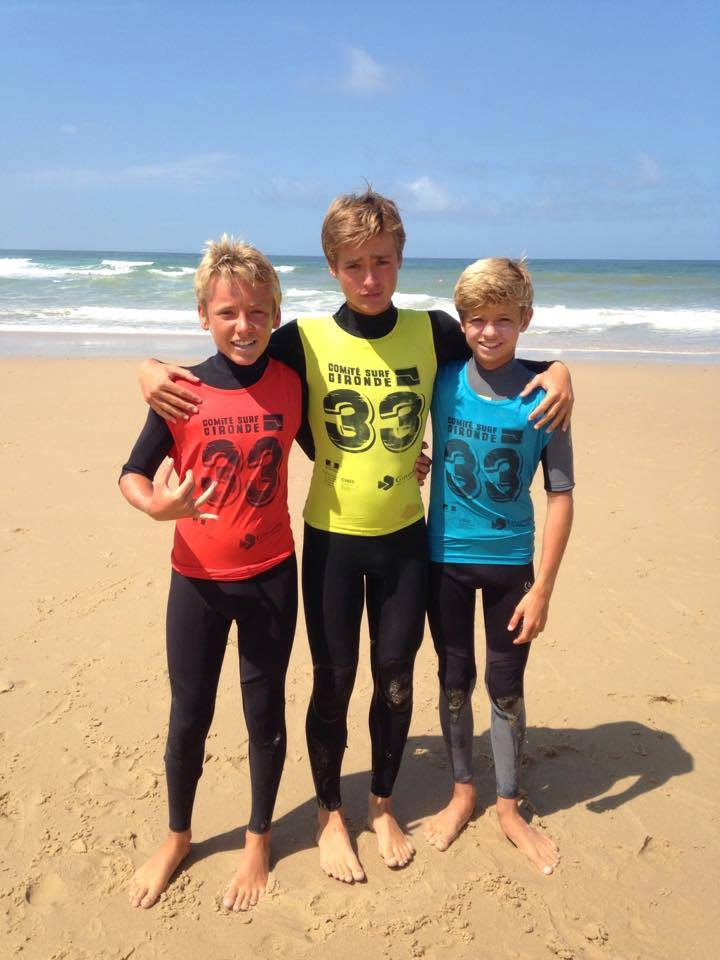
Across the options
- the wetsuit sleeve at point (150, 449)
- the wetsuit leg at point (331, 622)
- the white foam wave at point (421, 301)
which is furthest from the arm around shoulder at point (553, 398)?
the white foam wave at point (421, 301)

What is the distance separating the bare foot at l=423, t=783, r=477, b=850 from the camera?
9.66 ft

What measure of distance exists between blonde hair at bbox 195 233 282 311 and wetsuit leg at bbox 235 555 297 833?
936 millimetres

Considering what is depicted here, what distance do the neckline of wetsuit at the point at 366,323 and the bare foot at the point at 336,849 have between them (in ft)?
5.80

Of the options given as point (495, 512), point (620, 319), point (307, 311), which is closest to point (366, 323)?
point (495, 512)

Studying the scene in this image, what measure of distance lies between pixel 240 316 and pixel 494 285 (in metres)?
0.85

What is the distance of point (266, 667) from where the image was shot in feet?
8.63

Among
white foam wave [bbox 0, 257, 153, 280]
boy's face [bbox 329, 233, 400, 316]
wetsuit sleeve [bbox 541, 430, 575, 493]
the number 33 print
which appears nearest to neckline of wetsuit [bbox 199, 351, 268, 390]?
the number 33 print

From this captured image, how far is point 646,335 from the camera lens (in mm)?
18734

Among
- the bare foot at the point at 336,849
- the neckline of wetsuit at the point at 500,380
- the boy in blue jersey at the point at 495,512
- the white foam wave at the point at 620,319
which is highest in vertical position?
the neckline of wetsuit at the point at 500,380

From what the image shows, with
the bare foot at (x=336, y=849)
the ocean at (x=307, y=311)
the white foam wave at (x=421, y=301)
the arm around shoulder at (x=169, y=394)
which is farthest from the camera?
the white foam wave at (x=421, y=301)

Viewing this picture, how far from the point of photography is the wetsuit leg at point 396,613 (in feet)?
8.85

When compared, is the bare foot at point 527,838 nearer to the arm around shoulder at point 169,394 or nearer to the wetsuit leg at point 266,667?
the wetsuit leg at point 266,667

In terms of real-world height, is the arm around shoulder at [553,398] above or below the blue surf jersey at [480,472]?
above

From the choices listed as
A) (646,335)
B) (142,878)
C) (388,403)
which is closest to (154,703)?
(142,878)
